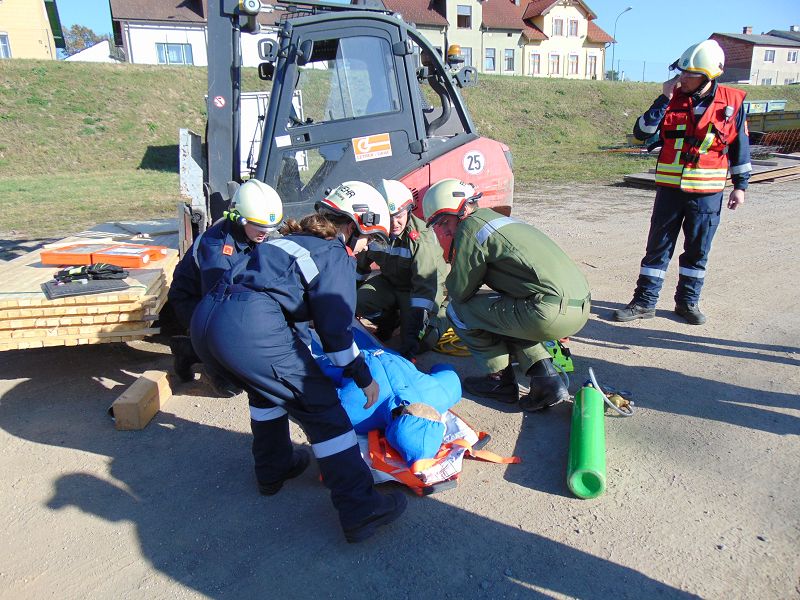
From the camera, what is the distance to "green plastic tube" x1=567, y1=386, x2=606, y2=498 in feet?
9.97

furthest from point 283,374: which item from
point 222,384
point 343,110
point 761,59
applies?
point 761,59

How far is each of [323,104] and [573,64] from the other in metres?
47.8

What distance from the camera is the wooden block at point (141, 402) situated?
375cm

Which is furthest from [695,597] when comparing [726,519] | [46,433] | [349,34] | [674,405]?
[349,34]

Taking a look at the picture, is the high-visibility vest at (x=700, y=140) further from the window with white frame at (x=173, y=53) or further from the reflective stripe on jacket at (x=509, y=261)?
the window with white frame at (x=173, y=53)

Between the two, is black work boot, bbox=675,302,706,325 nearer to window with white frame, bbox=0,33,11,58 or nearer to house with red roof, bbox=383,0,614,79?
window with white frame, bbox=0,33,11,58

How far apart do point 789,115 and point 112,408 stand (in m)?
21.3

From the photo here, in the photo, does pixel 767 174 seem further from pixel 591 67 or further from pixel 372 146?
pixel 591 67

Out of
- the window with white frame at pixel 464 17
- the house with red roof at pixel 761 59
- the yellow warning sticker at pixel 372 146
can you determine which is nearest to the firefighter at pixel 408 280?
the yellow warning sticker at pixel 372 146

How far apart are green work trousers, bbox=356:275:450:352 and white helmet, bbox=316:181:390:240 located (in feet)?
5.59

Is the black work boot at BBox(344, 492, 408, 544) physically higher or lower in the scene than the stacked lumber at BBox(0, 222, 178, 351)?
lower

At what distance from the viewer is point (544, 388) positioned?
3809 millimetres

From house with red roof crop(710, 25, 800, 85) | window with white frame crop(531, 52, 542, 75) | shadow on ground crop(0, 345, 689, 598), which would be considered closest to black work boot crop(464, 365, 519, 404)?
shadow on ground crop(0, 345, 689, 598)

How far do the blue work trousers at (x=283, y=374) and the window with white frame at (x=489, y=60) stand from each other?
44963 millimetres
